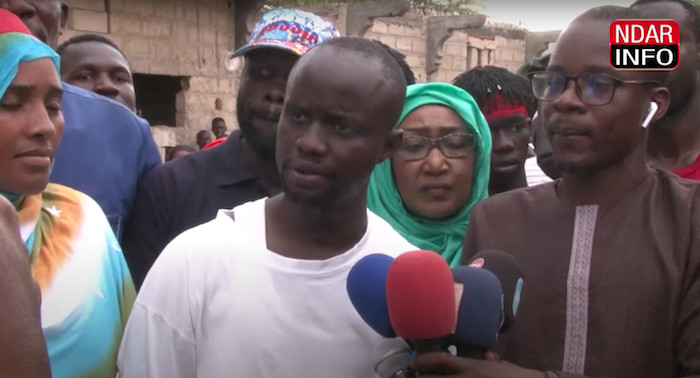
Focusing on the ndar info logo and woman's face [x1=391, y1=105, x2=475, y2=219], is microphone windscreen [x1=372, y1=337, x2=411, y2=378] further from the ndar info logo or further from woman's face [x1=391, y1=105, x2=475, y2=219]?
woman's face [x1=391, y1=105, x2=475, y2=219]

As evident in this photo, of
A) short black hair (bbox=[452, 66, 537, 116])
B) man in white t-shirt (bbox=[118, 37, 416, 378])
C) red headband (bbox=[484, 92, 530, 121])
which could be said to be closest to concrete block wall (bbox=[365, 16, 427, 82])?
short black hair (bbox=[452, 66, 537, 116])

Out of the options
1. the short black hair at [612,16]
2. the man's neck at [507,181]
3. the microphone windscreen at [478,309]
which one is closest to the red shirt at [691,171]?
the man's neck at [507,181]

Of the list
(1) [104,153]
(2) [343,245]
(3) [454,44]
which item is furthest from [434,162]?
(3) [454,44]

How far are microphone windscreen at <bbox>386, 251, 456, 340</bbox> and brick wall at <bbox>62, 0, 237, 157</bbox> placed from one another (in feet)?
31.1

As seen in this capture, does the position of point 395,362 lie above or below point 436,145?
below

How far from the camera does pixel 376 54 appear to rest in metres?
2.04

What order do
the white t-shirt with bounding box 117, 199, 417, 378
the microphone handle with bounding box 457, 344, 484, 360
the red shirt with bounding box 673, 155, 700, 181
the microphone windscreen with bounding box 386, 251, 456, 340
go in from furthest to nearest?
the red shirt with bounding box 673, 155, 700, 181, the white t-shirt with bounding box 117, 199, 417, 378, the microphone handle with bounding box 457, 344, 484, 360, the microphone windscreen with bounding box 386, 251, 456, 340

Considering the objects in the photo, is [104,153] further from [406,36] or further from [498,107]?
[406,36]

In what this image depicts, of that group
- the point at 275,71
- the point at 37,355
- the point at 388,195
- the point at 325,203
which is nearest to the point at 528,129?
the point at 388,195

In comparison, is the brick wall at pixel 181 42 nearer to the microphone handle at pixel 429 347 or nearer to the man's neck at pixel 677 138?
the man's neck at pixel 677 138

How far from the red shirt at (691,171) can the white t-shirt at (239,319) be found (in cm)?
175

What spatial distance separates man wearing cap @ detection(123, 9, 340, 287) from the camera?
2674 millimetres

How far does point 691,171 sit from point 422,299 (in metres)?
1.97

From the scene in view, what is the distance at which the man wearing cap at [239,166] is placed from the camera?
267 centimetres
